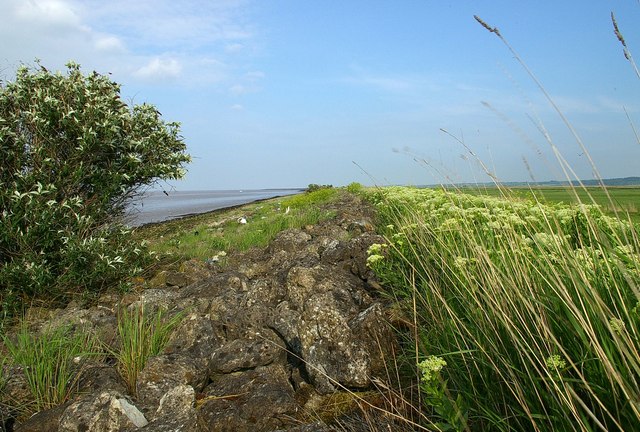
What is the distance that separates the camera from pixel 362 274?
5.99 meters

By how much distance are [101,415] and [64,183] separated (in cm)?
529

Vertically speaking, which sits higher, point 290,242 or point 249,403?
point 290,242

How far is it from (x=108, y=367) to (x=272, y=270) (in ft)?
10.4

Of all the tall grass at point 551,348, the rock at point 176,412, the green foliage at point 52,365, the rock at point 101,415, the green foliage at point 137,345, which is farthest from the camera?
the green foliage at point 137,345

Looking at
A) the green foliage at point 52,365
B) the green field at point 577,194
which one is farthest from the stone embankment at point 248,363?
the green field at point 577,194

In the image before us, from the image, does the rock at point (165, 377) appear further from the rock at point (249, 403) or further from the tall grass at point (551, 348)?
the tall grass at point (551, 348)

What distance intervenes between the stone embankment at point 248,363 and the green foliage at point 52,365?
14 cm

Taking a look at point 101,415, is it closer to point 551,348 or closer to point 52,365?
point 52,365

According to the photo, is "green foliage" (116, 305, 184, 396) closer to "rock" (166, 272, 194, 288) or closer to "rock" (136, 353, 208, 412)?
"rock" (136, 353, 208, 412)

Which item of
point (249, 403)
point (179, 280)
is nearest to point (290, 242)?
point (179, 280)

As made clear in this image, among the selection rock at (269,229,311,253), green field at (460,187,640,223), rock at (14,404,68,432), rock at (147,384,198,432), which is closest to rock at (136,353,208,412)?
rock at (147,384,198,432)

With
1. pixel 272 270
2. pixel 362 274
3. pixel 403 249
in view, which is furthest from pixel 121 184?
pixel 403 249

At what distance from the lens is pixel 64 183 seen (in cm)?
758

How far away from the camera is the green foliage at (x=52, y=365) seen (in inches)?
157
